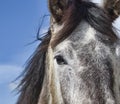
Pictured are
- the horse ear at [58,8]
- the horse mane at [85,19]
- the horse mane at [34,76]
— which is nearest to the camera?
the horse mane at [85,19]

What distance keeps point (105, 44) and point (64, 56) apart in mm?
611

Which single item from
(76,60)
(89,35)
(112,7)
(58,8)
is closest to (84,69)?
(76,60)

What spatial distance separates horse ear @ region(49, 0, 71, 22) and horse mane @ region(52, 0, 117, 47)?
6 centimetres

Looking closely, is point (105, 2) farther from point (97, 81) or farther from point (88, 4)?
point (97, 81)

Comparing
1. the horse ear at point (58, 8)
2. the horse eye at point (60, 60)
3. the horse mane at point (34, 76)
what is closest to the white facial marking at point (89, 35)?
the horse eye at point (60, 60)

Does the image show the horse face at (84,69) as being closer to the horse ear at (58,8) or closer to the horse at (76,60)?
the horse at (76,60)

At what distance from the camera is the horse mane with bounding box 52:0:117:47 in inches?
200

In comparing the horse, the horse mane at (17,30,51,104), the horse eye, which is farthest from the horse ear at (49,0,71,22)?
the horse eye

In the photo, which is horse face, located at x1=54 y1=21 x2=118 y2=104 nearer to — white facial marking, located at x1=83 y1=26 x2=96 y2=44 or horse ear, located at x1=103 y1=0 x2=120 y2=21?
white facial marking, located at x1=83 y1=26 x2=96 y2=44

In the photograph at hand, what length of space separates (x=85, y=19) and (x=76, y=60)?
0.92m

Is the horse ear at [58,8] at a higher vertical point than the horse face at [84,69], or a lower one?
higher

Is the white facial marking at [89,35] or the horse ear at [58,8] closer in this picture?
the white facial marking at [89,35]

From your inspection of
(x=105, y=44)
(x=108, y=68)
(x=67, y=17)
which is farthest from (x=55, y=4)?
(x=108, y=68)

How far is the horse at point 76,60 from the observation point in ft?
14.6
